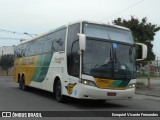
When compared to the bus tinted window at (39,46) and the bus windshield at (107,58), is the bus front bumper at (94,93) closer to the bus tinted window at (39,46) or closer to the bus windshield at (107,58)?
the bus windshield at (107,58)

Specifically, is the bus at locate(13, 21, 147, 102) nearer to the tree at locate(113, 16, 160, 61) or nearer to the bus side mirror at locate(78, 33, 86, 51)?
the bus side mirror at locate(78, 33, 86, 51)

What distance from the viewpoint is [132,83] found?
14750 millimetres

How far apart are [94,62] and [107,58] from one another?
60 cm

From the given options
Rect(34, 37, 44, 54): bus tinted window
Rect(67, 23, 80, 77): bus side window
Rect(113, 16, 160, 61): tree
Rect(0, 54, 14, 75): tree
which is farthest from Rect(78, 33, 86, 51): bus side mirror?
Rect(0, 54, 14, 75): tree

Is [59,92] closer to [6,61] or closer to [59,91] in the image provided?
[59,91]

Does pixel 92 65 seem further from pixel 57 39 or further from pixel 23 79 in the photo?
pixel 23 79

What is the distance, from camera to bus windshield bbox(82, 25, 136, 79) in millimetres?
14070

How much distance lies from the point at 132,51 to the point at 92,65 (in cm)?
203

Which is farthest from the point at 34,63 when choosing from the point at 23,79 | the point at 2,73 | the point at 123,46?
the point at 2,73

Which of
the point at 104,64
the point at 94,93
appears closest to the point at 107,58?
the point at 104,64

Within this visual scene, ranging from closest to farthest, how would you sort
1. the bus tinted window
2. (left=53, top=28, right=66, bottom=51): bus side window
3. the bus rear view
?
the bus rear view < (left=53, top=28, right=66, bottom=51): bus side window < the bus tinted window

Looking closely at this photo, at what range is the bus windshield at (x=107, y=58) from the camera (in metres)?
14.1

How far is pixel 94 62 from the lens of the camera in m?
14.1

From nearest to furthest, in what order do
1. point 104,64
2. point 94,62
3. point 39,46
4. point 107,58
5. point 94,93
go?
point 94,93, point 94,62, point 104,64, point 107,58, point 39,46
